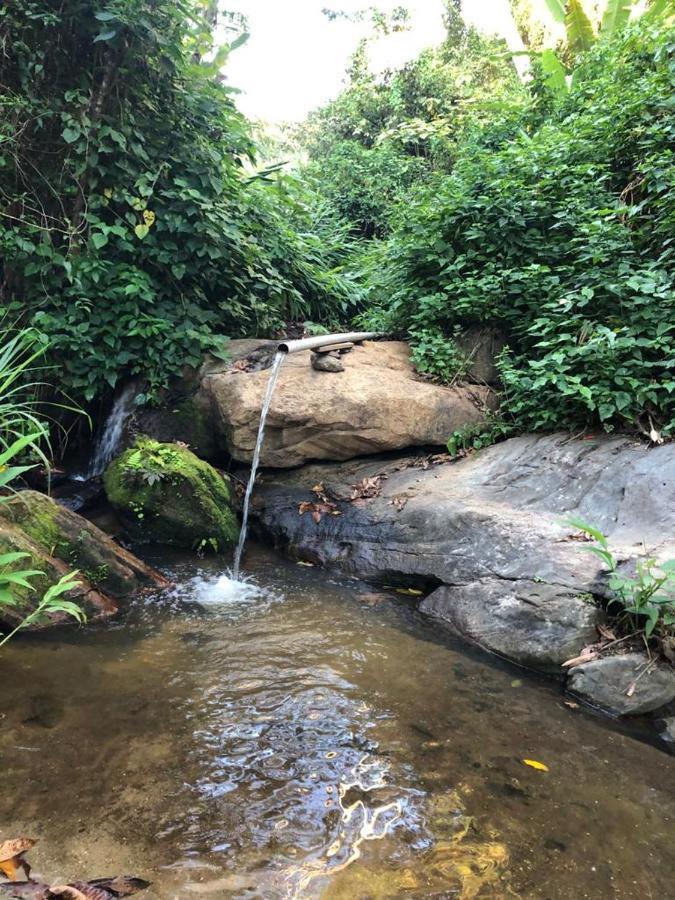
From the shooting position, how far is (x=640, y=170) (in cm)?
569

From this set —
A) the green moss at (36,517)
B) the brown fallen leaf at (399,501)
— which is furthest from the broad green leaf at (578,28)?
the green moss at (36,517)

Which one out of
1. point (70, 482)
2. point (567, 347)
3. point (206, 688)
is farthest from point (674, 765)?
point (70, 482)

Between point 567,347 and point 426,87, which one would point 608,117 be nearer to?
point 567,347

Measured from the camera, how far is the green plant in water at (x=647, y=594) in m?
3.24

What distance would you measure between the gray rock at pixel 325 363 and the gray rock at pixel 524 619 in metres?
2.89

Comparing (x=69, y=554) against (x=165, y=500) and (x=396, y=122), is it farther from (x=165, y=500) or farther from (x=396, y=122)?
(x=396, y=122)

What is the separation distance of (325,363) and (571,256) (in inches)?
114

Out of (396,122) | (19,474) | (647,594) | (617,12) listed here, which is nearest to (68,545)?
(19,474)

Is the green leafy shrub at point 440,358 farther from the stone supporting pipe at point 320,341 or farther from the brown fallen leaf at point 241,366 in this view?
the brown fallen leaf at point 241,366

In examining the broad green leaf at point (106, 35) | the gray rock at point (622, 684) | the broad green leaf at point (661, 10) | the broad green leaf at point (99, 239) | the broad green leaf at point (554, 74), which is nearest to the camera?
the gray rock at point (622, 684)

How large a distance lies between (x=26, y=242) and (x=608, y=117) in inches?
259

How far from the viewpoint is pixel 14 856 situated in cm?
190

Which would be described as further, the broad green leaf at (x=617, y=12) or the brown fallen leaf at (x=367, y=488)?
the broad green leaf at (x=617, y=12)

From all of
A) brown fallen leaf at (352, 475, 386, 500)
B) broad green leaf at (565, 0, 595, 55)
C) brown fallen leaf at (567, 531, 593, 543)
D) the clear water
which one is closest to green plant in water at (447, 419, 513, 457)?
brown fallen leaf at (352, 475, 386, 500)
